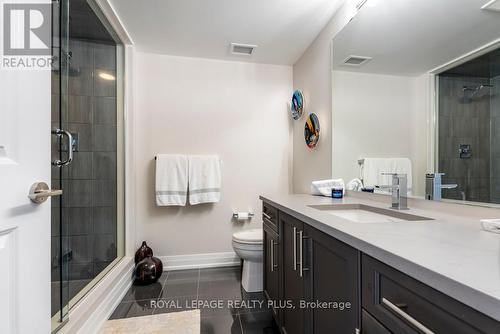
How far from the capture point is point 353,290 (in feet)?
2.41

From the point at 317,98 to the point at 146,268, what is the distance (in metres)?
2.19

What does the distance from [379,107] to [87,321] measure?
7.36ft

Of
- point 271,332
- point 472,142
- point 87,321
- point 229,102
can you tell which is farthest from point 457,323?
point 229,102

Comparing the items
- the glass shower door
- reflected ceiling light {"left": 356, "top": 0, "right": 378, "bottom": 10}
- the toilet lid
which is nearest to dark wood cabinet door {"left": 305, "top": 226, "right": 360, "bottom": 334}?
the toilet lid

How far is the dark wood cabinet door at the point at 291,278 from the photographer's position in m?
1.17

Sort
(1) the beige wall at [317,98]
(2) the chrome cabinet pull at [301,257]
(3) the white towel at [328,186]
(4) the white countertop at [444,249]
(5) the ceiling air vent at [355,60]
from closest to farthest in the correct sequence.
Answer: (4) the white countertop at [444,249] < (2) the chrome cabinet pull at [301,257] < (5) the ceiling air vent at [355,60] < (3) the white towel at [328,186] < (1) the beige wall at [317,98]

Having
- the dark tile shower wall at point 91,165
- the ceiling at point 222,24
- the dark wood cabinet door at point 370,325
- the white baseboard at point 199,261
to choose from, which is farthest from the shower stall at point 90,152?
the dark wood cabinet door at point 370,325

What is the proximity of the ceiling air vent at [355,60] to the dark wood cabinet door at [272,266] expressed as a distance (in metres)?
1.28

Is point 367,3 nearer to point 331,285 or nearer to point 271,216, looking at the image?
point 271,216

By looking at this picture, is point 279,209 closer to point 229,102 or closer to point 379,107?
point 379,107

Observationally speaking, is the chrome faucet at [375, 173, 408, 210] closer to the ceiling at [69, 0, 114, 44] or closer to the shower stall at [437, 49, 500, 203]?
the shower stall at [437, 49, 500, 203]

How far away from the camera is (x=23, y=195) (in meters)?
0.74

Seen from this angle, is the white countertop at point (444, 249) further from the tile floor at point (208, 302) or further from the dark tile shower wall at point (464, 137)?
the tile floor at point (208, 302)

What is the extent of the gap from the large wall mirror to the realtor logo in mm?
1604
